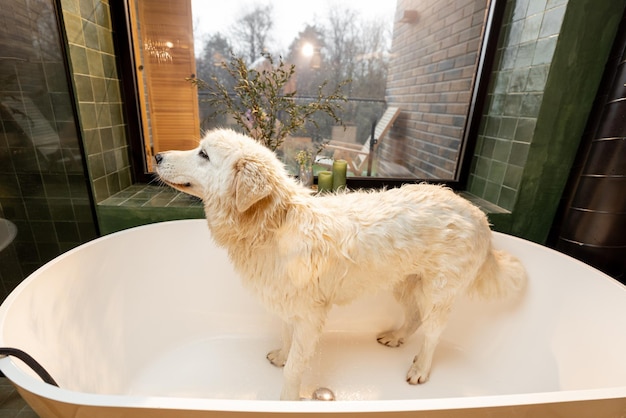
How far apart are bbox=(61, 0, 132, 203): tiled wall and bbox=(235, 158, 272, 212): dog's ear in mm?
1103

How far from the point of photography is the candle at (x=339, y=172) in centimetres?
186

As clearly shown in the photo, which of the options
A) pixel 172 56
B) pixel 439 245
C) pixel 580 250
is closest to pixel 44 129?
pixel 172 56

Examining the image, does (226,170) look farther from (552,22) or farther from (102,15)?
(552,22)

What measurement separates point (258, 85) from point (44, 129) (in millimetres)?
1109

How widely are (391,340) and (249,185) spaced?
1.19m

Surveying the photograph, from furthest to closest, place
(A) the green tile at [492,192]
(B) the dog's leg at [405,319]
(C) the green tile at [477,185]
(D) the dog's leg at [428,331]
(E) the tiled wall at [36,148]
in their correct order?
(C) the green tile at [477,185] < (A) the green tile at [492,192] < (B) the dog's leg at [405,319] < (E) the tiled wall at [36,148] < (D) the dog's leg at [428,331]

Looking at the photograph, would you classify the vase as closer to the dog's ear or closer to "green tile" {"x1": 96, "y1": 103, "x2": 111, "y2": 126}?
the dog's ear

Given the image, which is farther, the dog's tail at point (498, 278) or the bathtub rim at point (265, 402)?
the dog's tail at point (498, 278)

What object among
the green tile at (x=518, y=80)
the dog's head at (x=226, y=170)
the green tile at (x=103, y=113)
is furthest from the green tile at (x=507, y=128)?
the green tile at (x=103, y=113)

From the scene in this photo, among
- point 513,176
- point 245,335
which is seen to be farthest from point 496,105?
point 245,335

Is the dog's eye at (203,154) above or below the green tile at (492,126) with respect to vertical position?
below

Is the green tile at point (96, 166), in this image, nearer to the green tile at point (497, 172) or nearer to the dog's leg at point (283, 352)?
the dog's leg at point (283, 352)

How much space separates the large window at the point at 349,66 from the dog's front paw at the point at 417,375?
1206 millimetres

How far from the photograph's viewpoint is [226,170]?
3.38 ft
